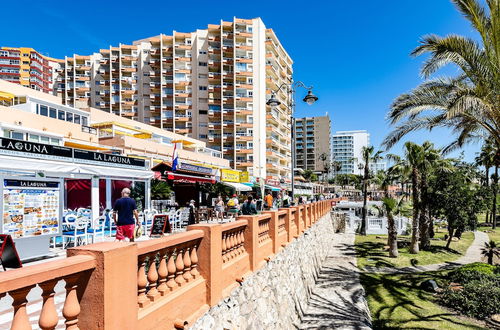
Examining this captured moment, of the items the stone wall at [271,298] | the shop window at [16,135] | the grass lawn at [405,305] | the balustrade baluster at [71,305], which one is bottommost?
the grass lawn at [405,305]

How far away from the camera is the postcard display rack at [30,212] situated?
676 cm

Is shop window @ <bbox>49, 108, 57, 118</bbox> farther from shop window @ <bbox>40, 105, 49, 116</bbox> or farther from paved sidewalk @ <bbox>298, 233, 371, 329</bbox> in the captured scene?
paved sidewalk @ <bbox>298, 233, 371, 329</bbox>

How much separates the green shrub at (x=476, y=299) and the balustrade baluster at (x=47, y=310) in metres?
→ 14.4

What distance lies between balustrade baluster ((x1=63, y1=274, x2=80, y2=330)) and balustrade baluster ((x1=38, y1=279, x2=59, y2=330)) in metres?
0.13

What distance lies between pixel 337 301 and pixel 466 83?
926cm

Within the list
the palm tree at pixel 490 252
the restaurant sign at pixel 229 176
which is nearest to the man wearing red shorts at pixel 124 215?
the restaurant sign at pixel 229 176

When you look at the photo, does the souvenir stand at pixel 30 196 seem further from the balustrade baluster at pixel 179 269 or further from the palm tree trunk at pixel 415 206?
the palm tree trunk at pixel 415 206

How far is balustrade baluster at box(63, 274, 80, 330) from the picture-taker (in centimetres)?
223

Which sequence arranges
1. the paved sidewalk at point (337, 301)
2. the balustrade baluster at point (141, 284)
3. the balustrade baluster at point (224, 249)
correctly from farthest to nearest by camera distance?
the paved sidewalk at point (337, 301), the balustrade baluster at point (224, 249), the balustrade baluster at point (141, 284)

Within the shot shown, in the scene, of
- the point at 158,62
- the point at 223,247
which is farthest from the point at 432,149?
the point at 158,62

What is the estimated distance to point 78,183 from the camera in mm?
15172

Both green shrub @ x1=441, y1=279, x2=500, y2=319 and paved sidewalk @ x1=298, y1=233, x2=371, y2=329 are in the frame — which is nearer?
paved sidewalk @ x1=298, y1=233, x2=371, y2=329

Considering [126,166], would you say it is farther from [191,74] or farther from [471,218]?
[191,74]

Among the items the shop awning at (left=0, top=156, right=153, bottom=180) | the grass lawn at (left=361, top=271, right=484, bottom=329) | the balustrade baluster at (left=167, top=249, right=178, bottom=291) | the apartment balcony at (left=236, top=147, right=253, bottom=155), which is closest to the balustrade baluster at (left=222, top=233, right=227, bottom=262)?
the balustrade baluster at (left=167, top=249, right=178, bottom=291)
